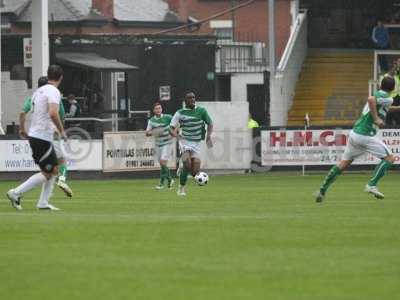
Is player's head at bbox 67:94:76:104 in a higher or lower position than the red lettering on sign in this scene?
higher

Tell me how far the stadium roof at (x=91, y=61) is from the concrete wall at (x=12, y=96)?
169 centimetres

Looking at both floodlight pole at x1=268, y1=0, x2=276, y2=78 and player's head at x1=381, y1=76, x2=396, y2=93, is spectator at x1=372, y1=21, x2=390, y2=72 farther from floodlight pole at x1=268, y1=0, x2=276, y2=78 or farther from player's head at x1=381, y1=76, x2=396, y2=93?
player's head at x1=381, y1=76, x2=396, y2=93

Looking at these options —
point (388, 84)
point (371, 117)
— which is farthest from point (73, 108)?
point (388, 84)

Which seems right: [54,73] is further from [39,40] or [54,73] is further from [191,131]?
[39,40]

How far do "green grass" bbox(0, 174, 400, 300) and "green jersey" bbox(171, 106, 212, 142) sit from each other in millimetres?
5728

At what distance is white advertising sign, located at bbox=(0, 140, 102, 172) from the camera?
1433 inches

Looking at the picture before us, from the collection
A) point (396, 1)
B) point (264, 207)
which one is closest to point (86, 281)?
point (264, 207)

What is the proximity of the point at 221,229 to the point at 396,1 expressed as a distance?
1446 inches

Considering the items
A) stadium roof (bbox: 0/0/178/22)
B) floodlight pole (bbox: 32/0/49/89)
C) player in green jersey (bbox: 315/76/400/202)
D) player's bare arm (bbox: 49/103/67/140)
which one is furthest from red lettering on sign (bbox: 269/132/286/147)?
player's bare arm (bbox: 49/103/67/140)

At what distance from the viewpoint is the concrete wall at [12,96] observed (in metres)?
48.8

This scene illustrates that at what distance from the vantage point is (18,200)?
19172 millimetres

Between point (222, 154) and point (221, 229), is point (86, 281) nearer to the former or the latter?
point (221, 229)

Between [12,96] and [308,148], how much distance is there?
46.5 ft

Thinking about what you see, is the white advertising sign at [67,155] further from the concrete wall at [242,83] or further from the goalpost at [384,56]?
the concrete wall at [242,83]
